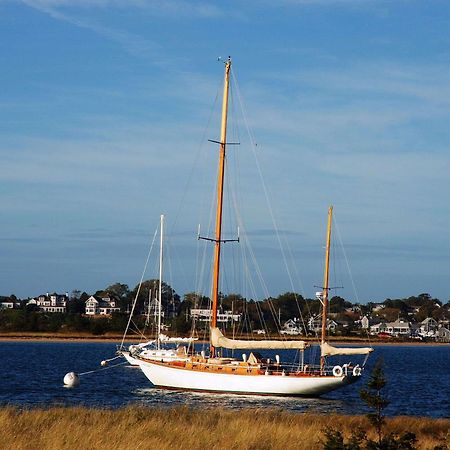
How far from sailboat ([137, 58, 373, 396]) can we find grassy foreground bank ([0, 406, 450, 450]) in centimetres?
2253

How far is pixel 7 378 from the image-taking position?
70750mm

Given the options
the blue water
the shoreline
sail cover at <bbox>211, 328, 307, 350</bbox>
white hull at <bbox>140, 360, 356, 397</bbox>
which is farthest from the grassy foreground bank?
the shoreline

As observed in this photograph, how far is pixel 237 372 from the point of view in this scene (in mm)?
53438

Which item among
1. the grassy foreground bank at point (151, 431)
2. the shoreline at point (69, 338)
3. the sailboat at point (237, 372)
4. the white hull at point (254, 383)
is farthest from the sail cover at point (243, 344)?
the shoreline at point (69, 338)

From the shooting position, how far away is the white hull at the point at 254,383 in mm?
53281

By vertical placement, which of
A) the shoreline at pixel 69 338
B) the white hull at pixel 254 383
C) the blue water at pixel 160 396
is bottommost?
the blue water at pixel 160 396

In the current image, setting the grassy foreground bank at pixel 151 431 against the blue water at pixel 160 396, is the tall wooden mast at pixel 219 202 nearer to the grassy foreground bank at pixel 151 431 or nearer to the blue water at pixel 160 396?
the blue water at pixel 160 396

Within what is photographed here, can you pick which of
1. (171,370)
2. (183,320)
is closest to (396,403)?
(171,370)

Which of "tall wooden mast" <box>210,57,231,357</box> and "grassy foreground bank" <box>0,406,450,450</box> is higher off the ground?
"tall wooden mast" <box>210,57,231,357</box>

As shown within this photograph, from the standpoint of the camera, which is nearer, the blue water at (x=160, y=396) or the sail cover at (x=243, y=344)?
the blue water at (x=160, y=396)

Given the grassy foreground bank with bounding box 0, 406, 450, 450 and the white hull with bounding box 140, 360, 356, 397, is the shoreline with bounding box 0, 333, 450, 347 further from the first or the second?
the grassy foreground bank with bounding box 0, 406, 450, 450

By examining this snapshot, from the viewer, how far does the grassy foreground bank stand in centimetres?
2162

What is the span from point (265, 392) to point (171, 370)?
5.89 meters

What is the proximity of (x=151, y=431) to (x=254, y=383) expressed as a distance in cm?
2968
